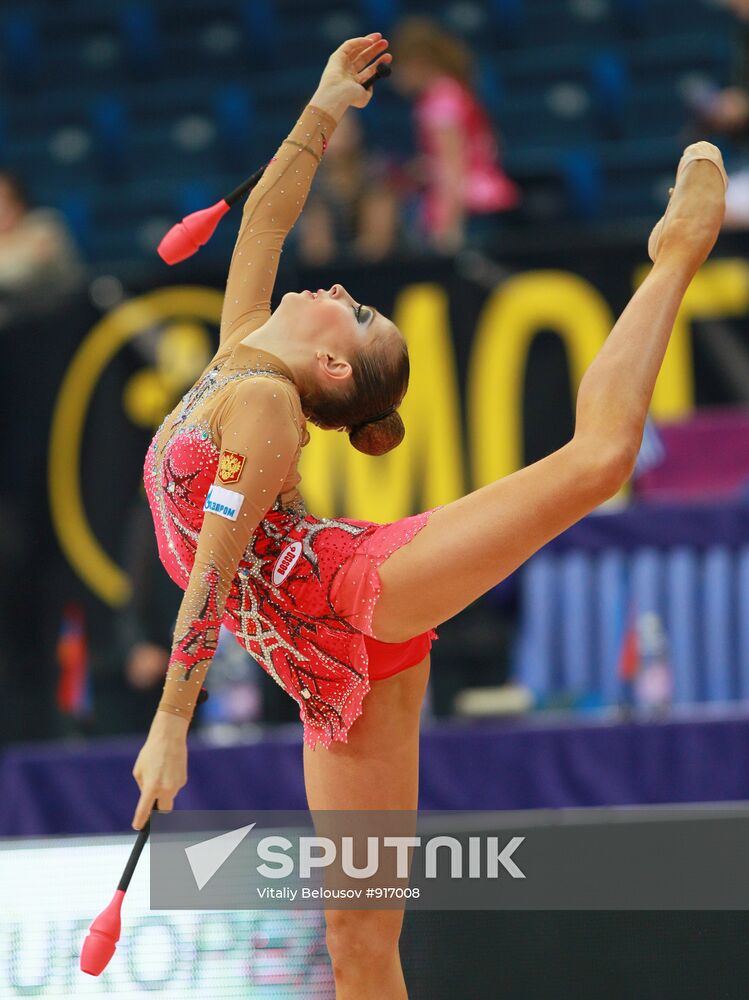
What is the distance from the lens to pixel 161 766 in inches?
90.0

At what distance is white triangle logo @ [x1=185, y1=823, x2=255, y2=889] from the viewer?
8.80 ft

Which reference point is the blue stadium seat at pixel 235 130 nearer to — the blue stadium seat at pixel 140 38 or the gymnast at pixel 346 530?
the blue stadium seat at pixel 140 38

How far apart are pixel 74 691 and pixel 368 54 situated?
301 cm

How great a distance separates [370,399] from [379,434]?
0.27 ft

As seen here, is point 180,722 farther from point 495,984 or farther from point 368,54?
point 368,54

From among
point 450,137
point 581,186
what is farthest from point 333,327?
point 581,186

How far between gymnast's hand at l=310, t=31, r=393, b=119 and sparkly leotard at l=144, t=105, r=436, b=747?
1.73 feet

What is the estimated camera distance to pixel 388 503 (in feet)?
19.7

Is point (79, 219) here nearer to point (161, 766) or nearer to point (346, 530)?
point (346, 530)

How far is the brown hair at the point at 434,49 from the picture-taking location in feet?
20.1

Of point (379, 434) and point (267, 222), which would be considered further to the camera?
point (267, 222)

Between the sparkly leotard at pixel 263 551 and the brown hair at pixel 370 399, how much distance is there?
99 millimetres

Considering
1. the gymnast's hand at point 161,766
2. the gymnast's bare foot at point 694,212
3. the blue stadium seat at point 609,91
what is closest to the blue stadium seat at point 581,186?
the blue stadium seat at point 609,91

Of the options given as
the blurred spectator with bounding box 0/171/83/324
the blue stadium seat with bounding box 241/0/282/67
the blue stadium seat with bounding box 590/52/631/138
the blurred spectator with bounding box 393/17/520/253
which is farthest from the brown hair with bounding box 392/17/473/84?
the blue stadium seat with bounding box 241/0/282/67
